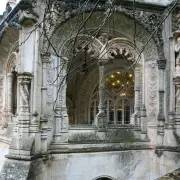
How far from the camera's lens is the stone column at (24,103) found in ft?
20.1

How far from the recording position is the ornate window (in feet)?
36.0

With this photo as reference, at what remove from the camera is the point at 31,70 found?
6.38m

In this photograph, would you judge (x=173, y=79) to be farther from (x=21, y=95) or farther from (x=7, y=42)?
(x=7, y=42)

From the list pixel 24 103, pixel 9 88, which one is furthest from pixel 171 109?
pixel 9 88

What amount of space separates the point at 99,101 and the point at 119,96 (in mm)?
3835

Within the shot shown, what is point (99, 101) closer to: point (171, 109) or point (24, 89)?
point (171, 109)

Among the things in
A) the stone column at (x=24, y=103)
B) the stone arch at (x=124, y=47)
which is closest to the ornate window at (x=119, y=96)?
the stone arch at (x=124, y=47)

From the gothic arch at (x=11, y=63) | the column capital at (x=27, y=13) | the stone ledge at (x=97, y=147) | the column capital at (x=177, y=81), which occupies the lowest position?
the stone ledge at (x=97, y=147)

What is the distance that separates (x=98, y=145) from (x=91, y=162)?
1.40ft

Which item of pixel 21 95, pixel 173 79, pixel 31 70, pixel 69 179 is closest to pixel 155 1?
pixel 173 79

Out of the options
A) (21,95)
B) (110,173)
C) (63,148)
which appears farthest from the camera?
(110,173)

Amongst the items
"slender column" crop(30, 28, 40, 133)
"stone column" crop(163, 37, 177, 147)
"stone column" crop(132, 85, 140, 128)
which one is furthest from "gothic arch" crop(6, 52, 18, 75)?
"stone column" crop(163, 37, 177, 147)

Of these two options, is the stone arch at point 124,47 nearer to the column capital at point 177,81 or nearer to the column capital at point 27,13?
the column capital at point 177,81

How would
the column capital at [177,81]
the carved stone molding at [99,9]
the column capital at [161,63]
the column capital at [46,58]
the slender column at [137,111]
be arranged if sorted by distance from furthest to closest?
1. the slender column at [137,111]
2. the column capital at [161,63]
3. the column capital at [177,81]
4. the carved stone molding at [99,9]
5. the column capital at [46,58]
